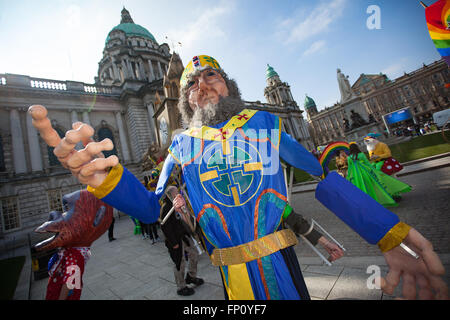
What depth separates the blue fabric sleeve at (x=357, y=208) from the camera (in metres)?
1.00

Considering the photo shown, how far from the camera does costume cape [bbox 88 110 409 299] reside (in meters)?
1.06

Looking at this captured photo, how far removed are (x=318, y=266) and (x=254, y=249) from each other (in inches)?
91.3

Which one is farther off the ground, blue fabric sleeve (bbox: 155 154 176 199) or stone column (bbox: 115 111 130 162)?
stone column (bbox: 115 111 130 162)

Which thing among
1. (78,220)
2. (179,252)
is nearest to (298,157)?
(78,220)

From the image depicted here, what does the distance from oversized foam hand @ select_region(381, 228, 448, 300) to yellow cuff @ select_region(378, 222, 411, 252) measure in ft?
0.07

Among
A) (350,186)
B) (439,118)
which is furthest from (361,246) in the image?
(439,118)

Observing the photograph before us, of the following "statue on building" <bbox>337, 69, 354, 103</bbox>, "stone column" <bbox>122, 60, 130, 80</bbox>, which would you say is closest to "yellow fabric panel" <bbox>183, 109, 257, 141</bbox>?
"stone column" <bbox>122, 60, 130, 80</bbox>

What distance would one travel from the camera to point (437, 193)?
14.9 ft

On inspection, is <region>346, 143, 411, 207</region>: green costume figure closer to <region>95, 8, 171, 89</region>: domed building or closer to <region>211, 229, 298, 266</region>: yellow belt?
<region>211, 229, 298, 266</region>: yellow belt

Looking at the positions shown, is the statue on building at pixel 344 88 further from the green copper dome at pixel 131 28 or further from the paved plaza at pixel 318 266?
the green copper dome at pixel 131 28

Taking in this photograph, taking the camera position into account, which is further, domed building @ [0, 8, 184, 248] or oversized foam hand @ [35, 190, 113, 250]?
domed building @ [0, 8, 184, 248]

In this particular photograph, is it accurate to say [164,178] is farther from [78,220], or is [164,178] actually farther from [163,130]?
[163,130]

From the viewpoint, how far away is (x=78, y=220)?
1.53m

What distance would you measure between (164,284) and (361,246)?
11.7ft
